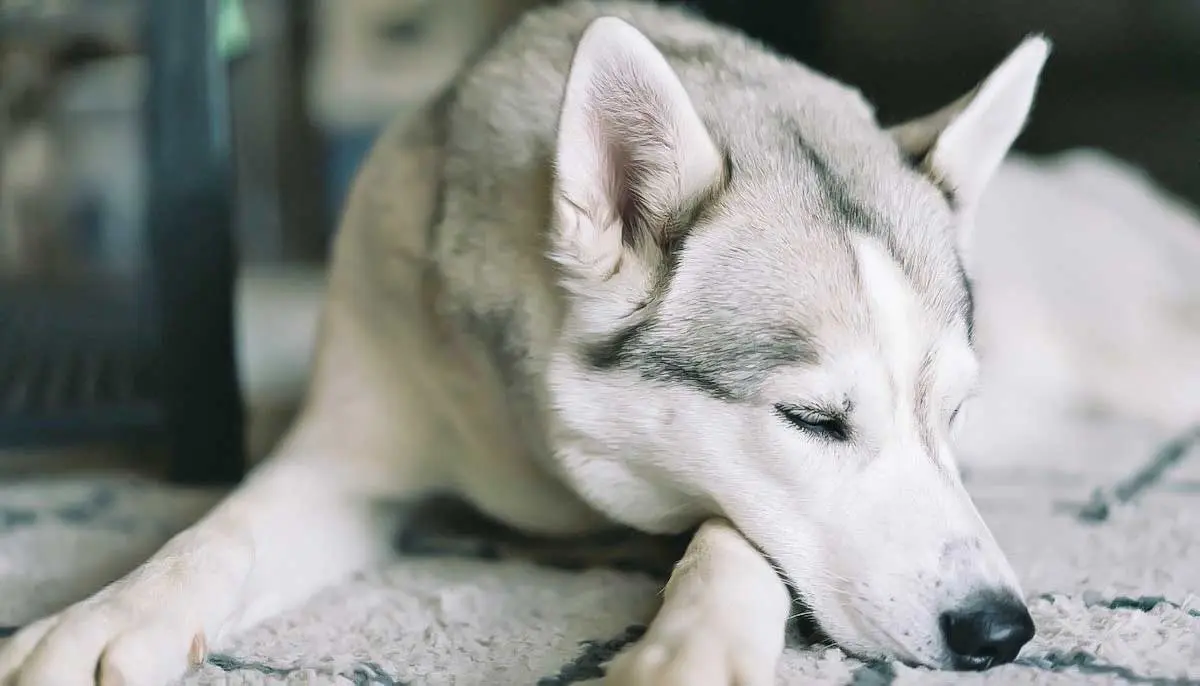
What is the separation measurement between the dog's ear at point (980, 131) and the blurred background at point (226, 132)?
699mm

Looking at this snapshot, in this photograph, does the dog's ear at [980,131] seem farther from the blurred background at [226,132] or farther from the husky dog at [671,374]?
the blurred background at [226,132]

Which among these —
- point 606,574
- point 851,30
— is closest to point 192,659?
point 606,574

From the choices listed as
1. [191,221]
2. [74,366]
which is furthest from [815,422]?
[74,366]

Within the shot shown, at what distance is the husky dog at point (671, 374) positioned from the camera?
941 mm

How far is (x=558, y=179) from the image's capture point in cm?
106

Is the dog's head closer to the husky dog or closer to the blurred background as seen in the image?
the husky dog

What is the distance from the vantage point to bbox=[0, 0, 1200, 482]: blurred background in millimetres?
1638

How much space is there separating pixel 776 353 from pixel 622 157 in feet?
0.85

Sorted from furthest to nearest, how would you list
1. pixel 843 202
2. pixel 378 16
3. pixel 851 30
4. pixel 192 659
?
pixel 378 16
pixel 851 30
pixel 843 202
pixel 192 659

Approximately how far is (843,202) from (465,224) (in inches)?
17.2

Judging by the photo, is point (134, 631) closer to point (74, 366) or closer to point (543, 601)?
point (543, 601)

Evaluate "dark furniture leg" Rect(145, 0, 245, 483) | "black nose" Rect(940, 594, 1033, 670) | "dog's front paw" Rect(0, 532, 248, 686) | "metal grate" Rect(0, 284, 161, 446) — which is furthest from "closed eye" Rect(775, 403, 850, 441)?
"metal grate" Rect(0, 284, 161, 446)

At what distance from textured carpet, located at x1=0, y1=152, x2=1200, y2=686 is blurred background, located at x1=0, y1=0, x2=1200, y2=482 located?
0.66ft

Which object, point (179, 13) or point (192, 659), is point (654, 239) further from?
point (179, 13)
